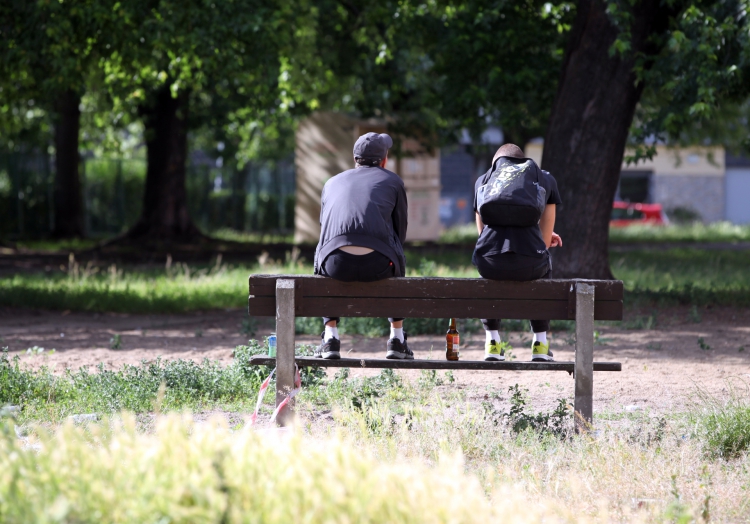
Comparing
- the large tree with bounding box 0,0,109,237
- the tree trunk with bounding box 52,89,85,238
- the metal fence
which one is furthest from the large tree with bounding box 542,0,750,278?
the metal fence

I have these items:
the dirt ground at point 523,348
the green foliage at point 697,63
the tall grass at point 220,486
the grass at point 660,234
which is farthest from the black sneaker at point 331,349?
the grass at point 660,234

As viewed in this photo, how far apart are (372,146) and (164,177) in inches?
665

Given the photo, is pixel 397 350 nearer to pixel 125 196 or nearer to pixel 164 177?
pixel 164 177

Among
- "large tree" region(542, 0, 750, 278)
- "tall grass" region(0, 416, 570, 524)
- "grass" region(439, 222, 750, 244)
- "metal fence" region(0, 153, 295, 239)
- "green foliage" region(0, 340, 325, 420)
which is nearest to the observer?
"tall grass" region(0, 416, 570, 524)

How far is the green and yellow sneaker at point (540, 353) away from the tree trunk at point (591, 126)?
5923mm

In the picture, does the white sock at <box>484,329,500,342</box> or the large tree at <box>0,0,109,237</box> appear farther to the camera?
the large tree at <box>0,0,109,237</box>

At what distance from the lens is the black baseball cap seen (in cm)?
568

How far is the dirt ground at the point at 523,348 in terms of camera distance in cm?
675

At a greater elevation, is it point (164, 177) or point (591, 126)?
point (164, 177)

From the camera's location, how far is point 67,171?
79.9 ft

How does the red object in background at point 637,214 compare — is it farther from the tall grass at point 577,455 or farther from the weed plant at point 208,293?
the tall grass at point 577,455

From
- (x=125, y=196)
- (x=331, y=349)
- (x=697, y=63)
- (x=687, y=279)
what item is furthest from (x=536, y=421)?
(x=125, y=196)

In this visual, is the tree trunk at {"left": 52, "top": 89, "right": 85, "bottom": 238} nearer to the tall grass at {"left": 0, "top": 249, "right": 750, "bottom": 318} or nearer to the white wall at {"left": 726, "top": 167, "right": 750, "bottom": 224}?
the tall grass at {"left": 0, "top": 249, "right": 750, "bottom": 318}

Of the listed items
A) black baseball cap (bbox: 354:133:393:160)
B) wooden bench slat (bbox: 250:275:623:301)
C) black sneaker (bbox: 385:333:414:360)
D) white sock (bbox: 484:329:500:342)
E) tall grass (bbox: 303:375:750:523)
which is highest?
black baseball cap (bbox: 354:133:393:160)
